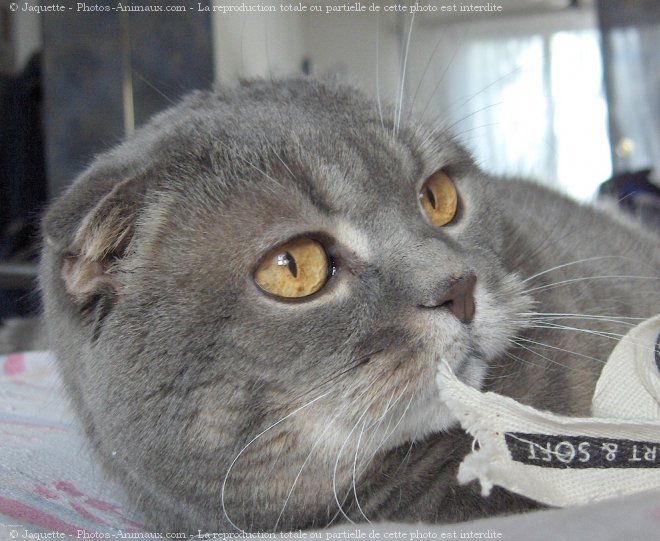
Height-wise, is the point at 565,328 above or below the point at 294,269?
below

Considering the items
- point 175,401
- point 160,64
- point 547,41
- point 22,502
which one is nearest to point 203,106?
point 175,401

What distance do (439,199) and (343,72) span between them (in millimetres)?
552

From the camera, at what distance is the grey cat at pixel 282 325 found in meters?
0.81

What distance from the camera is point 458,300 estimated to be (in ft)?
2.67

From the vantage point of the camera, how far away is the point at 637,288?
4.05ft

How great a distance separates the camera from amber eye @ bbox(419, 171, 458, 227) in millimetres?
984

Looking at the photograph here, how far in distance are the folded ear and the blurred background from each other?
1.11 ft

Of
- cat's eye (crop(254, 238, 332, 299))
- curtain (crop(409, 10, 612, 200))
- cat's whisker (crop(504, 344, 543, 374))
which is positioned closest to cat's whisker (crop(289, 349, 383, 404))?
cat's eye (crop(254, 238, 332, 299))

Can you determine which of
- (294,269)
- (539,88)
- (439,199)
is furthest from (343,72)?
(539,88)

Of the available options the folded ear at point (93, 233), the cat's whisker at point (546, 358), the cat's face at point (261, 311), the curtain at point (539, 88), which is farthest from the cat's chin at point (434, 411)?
the curtain at point (539, 88)

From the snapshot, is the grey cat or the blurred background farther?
the blurred background

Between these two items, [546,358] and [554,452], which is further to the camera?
[546,358]

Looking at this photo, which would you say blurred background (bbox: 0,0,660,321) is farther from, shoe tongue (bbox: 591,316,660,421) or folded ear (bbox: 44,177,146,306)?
shoe tongue (bbox: 591,316,660,421)

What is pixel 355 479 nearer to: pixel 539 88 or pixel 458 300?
pixel 458 300
